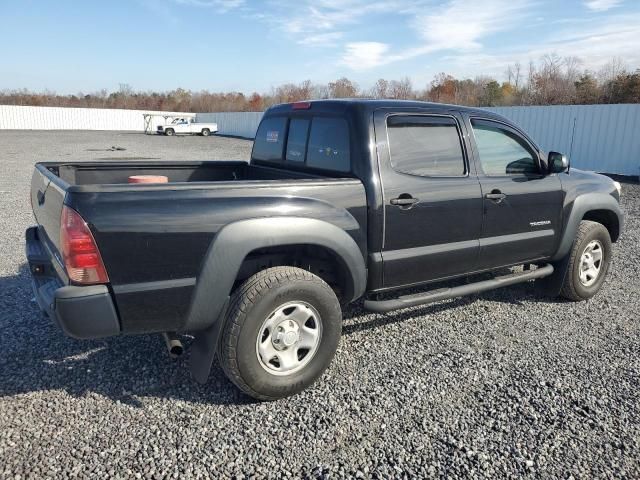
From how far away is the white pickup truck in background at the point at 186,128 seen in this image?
39750 millimetres

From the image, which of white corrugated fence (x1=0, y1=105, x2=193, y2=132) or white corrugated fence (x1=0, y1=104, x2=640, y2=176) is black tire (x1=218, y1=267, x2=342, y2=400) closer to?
white corrugated fence (x1=0, y1=104, x2=640, y2=176)

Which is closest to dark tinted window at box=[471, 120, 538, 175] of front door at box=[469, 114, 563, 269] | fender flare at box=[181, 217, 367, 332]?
front door at box=[469, 114, 563, 269]

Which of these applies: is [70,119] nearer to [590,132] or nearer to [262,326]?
[590,132]

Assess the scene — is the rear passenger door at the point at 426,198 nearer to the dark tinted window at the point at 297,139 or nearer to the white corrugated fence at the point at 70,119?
the dark tinted window at the point at 297,139

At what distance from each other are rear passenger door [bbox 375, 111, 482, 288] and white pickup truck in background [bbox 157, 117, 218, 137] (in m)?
38.4

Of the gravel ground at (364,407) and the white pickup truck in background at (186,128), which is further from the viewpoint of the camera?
the white pickup truck in background at (186,128)

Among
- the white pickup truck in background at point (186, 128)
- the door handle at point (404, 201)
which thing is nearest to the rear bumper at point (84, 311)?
the door handle at point (404, 201)

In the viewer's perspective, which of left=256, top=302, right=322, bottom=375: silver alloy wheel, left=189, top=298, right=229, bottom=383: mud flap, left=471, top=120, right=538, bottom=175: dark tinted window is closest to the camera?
left=189, top=298, right=229, bottom=383: mud flap

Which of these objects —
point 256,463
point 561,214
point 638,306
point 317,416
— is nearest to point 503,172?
point 561,214

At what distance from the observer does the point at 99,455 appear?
266 cm

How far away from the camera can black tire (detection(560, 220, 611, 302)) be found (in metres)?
4.93

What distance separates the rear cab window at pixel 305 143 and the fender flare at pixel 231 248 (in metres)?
0.71

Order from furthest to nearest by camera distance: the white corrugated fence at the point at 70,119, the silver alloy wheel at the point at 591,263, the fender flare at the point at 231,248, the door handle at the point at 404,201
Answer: the white corrugated fence at the point at 70,119 < the silver alloy wheel at the point at 591,263 < the door handle at the point at 404,201 < the fender flare at the point at 231,248

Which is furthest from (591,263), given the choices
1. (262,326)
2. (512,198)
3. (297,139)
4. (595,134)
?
(595,134)
